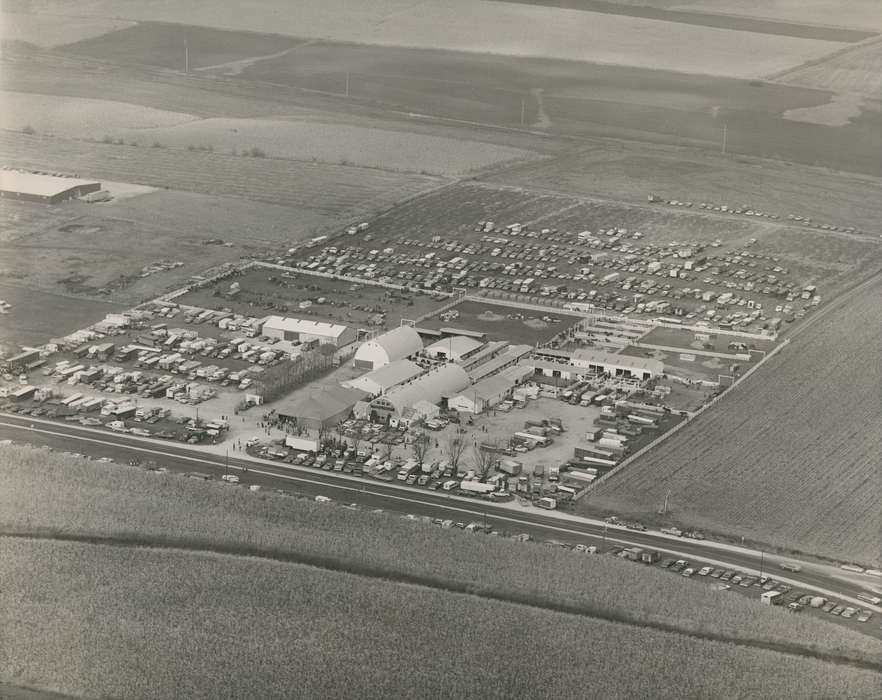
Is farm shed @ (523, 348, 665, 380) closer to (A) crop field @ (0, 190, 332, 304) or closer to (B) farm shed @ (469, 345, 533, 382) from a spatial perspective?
(B) farm shed @ (469, 345, 533, 382)

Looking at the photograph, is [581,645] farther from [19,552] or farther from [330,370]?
[330,370]

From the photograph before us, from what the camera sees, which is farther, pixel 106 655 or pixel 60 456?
pixel 60 456

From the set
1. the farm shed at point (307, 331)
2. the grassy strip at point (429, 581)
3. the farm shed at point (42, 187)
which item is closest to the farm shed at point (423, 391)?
the farm shed at point (307, 331)

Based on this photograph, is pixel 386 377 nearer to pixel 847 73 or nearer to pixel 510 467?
pixel 510 467

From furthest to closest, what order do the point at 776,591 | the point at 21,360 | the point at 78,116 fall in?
1. the point at 78,116
2. the point at 21,360
3. the point at 776,591

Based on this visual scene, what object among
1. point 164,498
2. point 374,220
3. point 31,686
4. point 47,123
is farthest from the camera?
point 47,123

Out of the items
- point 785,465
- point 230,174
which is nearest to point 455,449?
point 785,465

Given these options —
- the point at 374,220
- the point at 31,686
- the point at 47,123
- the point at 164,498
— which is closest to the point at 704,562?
the point at 164,498
